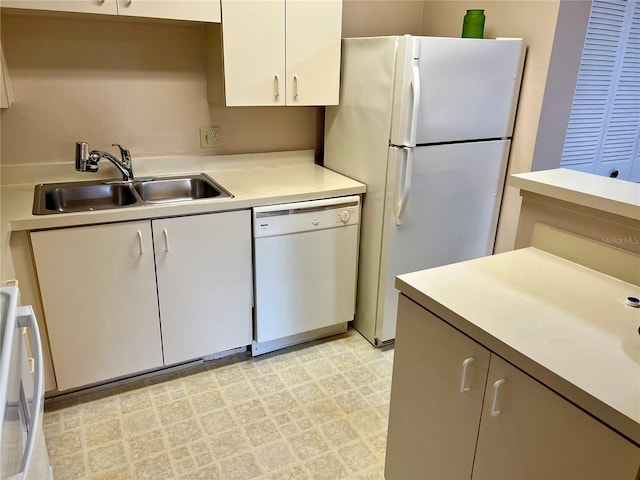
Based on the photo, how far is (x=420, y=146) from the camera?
7.57 ft

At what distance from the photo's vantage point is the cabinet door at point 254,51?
220cm

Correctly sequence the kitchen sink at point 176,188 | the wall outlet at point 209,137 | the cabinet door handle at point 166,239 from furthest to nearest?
1. the wall outlet at point 209,137
2. the kitchen sink at point 176,188
3. the cabinet door handle at point 166,239

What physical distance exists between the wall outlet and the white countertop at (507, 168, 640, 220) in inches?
65.3

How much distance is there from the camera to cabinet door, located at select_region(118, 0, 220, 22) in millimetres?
2000

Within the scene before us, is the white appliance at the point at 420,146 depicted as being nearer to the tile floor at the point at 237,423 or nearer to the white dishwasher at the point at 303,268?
the white dishwasher at the point at 303,268

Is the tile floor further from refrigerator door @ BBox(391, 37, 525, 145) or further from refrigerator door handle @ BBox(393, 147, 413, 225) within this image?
refrigerator door @ BBox(391, 37, 525, 145)

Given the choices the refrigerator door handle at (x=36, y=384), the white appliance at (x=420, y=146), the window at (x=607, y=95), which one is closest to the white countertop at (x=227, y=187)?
the white appliance at (x=420, y=146)

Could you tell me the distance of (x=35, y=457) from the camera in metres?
1.14

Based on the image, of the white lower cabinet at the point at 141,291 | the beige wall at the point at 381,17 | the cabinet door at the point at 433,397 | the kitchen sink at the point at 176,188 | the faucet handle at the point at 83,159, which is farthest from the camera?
the beige wall at the point at 381,17

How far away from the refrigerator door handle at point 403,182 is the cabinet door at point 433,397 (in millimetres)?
987

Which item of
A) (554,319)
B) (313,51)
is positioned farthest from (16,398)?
(313,51)

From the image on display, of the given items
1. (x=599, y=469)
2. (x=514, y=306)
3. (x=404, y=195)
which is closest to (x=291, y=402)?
(x=404, y=195)

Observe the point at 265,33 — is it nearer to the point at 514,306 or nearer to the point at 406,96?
the point at 406,96

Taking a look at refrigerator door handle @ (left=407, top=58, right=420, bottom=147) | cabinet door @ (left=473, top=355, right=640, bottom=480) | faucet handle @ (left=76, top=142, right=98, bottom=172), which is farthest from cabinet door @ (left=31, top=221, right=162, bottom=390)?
cabinet door @ (left=473, top=355, right=640, bottom=480)
